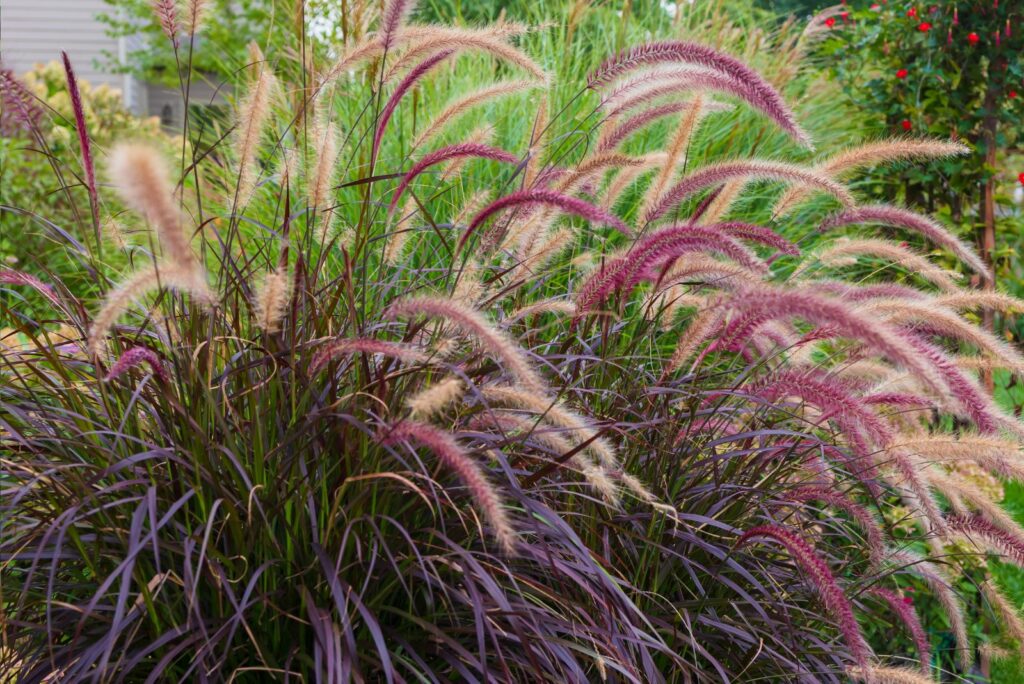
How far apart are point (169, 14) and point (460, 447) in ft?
4.05

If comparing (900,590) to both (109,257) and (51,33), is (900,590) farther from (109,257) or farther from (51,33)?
(51,33)

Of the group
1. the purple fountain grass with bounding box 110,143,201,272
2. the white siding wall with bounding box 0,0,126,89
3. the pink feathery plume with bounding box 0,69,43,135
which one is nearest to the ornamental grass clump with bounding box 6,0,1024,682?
the purple fountain grass with bounding box 110,143,201,272

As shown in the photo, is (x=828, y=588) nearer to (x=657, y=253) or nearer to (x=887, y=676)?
(x=887, y=676)

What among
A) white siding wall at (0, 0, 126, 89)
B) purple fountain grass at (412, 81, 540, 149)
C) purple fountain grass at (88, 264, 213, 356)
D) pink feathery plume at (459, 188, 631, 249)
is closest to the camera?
purple fountain grass at (88, 264, 213, 356)

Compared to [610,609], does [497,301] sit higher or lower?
higher

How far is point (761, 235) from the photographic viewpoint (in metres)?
2.57

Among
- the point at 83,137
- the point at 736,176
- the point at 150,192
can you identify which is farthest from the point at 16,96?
the point at 736,176

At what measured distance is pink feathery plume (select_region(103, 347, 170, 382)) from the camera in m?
1.84

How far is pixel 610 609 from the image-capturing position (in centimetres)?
210

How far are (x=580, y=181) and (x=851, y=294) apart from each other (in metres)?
0.82

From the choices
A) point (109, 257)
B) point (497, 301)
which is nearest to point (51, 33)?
point (109, 257)

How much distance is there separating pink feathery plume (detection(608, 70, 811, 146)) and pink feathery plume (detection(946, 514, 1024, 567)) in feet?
3.75

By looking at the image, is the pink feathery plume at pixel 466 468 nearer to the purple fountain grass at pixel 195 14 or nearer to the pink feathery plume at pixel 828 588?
the pink feathery plume at pixel 828 588

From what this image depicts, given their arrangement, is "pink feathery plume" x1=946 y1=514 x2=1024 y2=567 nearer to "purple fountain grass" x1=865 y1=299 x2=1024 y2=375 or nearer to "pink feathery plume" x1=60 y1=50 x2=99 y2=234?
"purple fountain grass" x1=865 y1=299 x2=1024 y2=375
